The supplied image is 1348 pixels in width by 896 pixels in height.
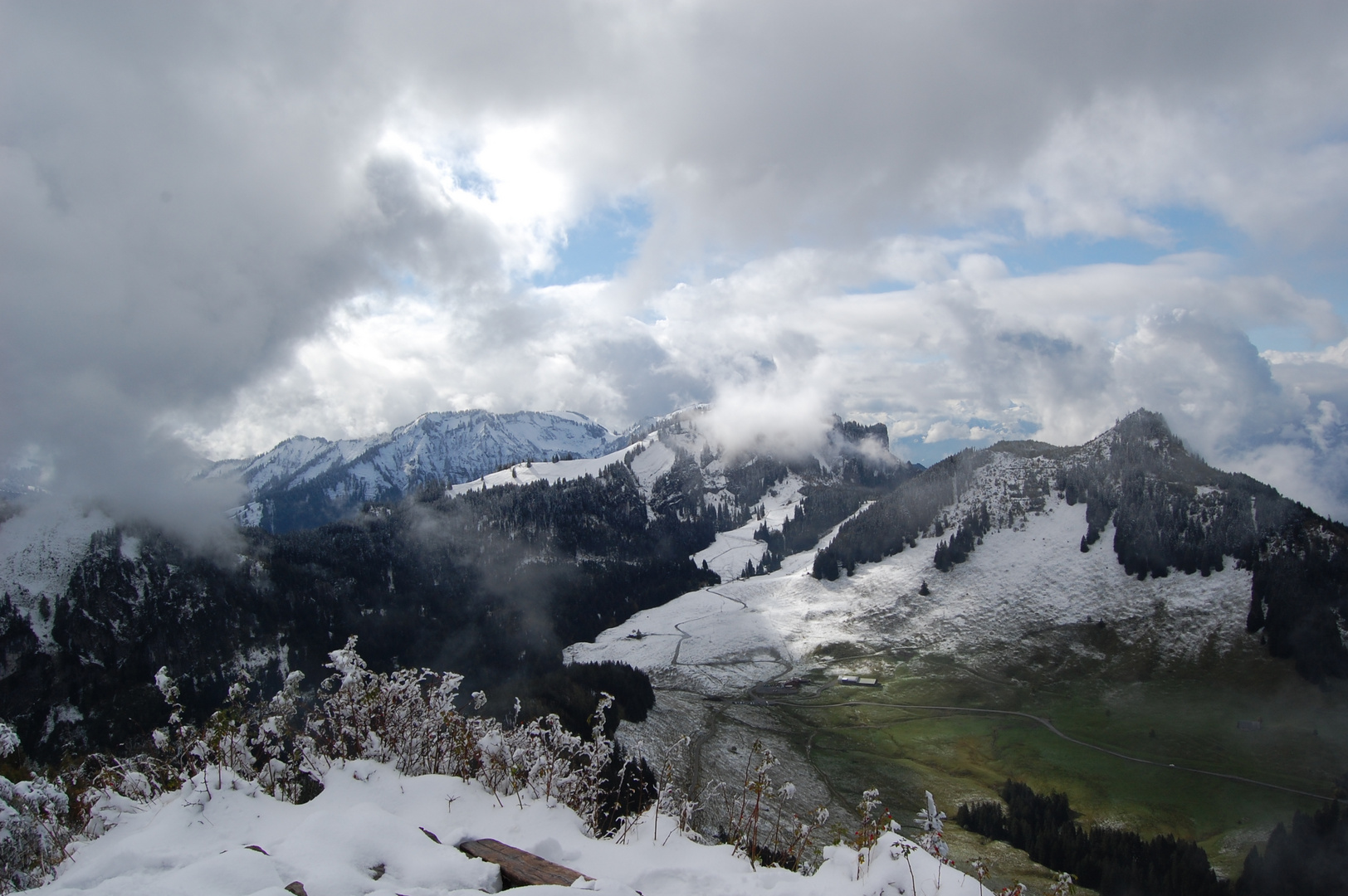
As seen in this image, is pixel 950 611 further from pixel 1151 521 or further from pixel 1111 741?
pixel 1151 521

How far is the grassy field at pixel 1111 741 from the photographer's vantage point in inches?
2643

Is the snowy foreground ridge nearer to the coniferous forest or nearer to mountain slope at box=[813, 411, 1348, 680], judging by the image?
the coniferous forest

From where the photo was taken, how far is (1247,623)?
343 feet

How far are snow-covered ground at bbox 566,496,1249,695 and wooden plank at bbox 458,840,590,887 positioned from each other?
101 meters

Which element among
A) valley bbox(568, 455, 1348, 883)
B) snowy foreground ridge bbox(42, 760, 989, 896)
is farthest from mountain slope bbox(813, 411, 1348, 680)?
snowy foreground ridge bbox(42, 760, 989, 896)

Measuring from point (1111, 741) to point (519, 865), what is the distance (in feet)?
339

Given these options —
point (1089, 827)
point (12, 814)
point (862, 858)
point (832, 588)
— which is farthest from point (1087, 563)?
point (12, 814)

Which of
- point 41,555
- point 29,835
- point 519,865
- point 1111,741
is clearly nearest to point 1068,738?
point 1111,741

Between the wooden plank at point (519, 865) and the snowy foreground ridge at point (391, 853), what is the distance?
239 mm

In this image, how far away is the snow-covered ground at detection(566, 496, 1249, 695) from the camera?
4395 inches

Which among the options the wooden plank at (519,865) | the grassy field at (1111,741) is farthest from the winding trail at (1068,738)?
the wooden plank at (519,865)

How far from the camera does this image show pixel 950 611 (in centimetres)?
12762

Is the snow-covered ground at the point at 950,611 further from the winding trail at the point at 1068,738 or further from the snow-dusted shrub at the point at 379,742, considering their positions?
the snow-dusted shrub at the point at 379,742

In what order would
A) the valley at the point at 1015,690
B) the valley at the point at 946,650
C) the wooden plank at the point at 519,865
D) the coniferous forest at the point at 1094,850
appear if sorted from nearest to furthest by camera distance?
the wooden plank at the point at 519,865 < the coniferous forest at the point at 1094,850 < the valley at the point at 1015,690 < the valley at the point at 946,650
